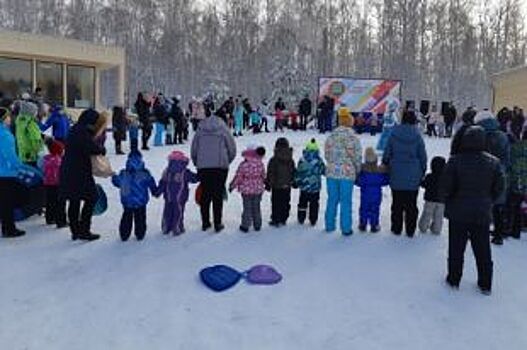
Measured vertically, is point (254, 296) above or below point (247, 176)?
below

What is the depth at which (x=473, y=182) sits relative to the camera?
603cm

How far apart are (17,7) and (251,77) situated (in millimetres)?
21762

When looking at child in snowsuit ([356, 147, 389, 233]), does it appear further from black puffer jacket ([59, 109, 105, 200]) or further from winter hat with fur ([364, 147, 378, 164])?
black puffer jacket ([59, 109, 105, 200])

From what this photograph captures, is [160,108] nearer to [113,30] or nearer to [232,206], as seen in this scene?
[232,206]

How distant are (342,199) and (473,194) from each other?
7.12 ft

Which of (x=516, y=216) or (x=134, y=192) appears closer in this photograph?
(x=134, y=192)

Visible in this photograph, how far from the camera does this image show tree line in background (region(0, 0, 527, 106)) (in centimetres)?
5528

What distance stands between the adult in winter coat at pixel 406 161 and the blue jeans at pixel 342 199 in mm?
532

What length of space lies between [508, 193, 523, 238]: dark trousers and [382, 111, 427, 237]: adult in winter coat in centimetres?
124

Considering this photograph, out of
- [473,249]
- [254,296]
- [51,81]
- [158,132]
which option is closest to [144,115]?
[158,132]

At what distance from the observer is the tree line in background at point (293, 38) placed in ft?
181

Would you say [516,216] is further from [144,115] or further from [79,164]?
[144,115]

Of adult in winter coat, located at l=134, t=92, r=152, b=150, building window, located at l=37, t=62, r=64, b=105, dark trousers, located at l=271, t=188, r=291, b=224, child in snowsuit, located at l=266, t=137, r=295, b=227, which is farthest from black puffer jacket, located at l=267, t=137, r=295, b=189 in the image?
building window, located at l=37, t=62, r=64, b=105

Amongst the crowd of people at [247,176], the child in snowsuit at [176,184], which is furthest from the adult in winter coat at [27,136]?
the child in snowsuit at [176,184]
